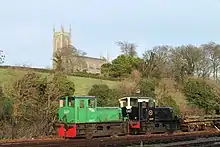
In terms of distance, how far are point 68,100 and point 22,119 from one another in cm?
321

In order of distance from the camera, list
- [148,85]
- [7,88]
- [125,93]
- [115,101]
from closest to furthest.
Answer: [7,88]
[115,101]
[125,93]
[148,85]

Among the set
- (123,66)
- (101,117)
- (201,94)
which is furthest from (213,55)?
(101,117)

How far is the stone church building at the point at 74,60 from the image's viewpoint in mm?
61531

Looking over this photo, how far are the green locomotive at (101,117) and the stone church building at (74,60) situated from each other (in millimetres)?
22333

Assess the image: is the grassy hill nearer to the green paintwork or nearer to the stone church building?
the green paintwork

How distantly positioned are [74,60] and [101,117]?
43547 mm

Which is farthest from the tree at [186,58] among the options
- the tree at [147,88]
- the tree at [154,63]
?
the tree at [147,88]

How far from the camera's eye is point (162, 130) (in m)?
27.7

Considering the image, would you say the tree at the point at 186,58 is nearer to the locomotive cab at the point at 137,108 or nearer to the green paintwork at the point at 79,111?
the locomotive cab at the point at 137,108

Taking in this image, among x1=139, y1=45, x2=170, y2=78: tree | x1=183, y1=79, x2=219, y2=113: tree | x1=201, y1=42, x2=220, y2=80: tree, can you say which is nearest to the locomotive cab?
x1=183, y1=79, x2=219, y2=113: tree

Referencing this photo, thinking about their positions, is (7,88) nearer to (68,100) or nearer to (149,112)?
(68,100)

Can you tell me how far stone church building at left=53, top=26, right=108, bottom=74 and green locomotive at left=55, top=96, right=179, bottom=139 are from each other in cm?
2233

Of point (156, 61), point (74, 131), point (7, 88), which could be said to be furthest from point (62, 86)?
point (156, 61)

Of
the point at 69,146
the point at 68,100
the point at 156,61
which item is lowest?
the point at 69,146
